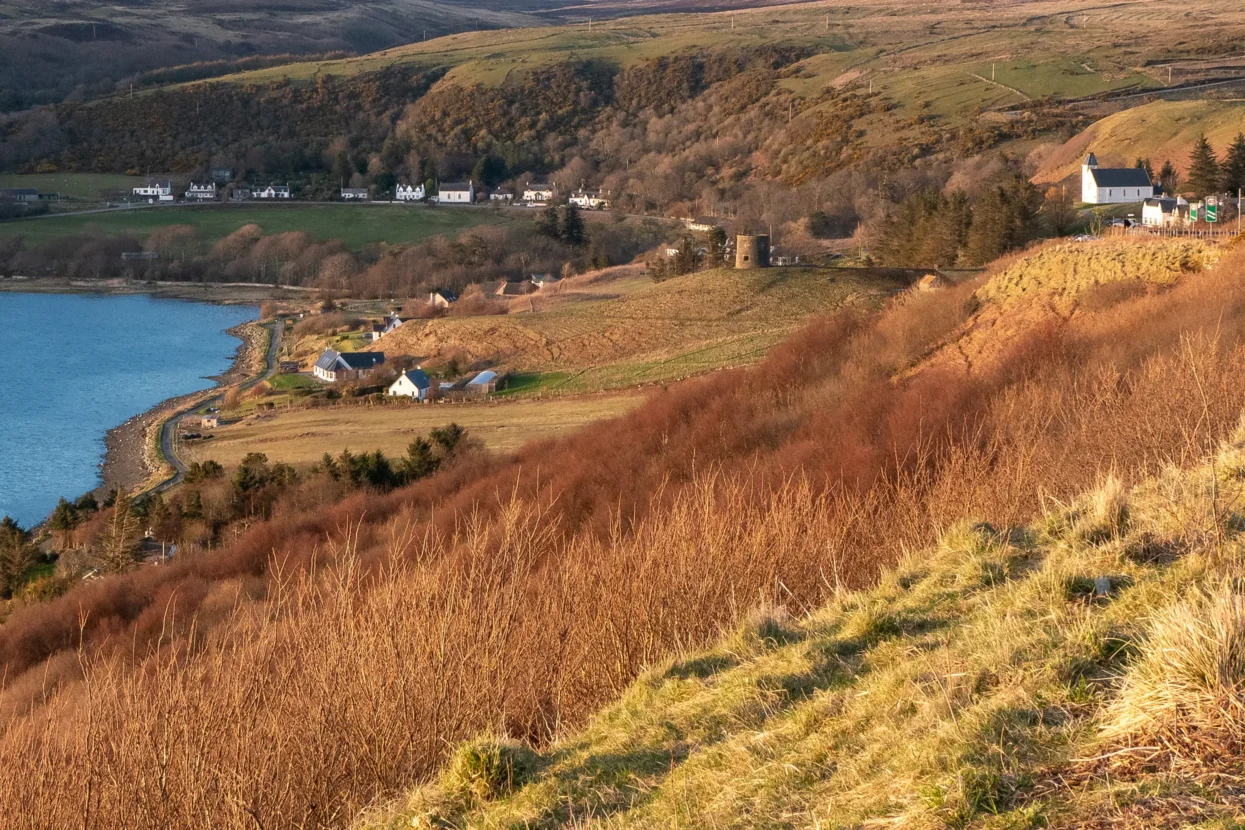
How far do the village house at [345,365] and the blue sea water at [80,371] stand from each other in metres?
6.17

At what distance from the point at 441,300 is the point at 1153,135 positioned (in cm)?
4231

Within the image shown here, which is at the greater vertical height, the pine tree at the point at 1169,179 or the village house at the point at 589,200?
the pine tree at the point at 1169,179

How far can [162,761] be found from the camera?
615 centimetres

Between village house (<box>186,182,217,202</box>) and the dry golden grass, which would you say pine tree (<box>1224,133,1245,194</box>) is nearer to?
the dry golden grass

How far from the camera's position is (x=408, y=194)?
11631 centimetres

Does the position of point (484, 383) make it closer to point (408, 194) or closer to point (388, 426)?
point (388, 426)

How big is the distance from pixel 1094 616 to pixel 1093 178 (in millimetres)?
56478

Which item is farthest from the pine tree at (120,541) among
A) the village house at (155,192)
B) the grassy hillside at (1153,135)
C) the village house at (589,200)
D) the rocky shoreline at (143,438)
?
the village house at (155,192)

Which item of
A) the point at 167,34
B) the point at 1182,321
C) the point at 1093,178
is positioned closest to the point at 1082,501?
the point at 1182,321

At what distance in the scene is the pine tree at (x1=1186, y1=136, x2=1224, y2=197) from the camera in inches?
1973

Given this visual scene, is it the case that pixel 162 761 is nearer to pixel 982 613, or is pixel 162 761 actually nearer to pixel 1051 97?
pixel 982 613

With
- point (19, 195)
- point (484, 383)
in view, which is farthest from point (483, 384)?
point (19, 195)

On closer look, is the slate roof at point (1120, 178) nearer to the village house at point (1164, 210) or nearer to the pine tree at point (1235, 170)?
the pine tree at point (1235, 170)

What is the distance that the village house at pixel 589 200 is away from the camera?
10631 centimetres
